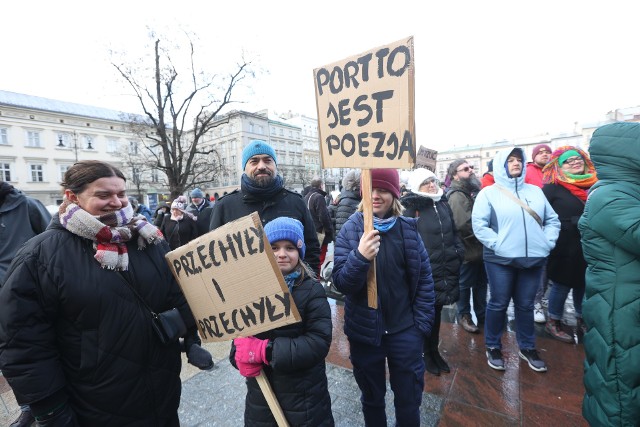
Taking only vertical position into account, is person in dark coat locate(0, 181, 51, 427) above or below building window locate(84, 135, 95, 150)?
below

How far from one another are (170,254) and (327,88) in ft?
4.56

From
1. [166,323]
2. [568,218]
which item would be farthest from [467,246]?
[166,323]

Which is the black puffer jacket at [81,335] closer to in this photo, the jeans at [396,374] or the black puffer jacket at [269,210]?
the black puffer jacket at [269,210]

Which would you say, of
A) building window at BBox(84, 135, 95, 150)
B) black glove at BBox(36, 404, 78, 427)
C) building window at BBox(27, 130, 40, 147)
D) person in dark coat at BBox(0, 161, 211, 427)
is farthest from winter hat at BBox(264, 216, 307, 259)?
building window at BBox(84, 135, 95, 150)

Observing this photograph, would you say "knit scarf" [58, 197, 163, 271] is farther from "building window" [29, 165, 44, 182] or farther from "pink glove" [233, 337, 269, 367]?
"building window" [29, 165, 44, 182]

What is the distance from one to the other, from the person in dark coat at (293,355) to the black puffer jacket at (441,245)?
1661mm

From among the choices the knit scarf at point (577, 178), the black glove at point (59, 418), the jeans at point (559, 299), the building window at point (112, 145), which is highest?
the building window at point (112, 145)

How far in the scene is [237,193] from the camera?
9.50 feet

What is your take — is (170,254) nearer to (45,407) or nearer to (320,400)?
(45,407)

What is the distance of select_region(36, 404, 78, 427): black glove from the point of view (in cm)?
140

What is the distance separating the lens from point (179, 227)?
6172 millimetres

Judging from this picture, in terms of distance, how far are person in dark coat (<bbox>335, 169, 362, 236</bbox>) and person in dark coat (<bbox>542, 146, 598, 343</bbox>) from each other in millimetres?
2276

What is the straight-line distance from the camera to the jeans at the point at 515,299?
3021 millimetres

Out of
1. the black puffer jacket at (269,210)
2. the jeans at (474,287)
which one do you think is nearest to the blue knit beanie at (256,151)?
the black puffer jacket at (269,210)
